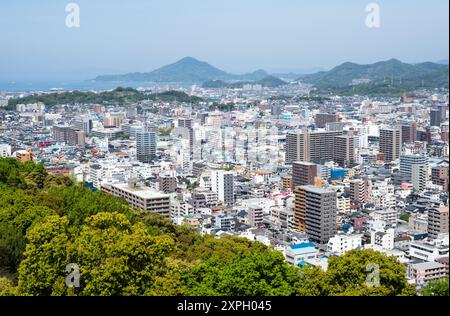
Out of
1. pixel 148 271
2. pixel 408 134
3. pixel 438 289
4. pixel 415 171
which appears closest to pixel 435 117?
pixel 408 134

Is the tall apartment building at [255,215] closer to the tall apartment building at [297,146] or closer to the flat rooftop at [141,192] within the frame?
the flat rooftop at [141,192]

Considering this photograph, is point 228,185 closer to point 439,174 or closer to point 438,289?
point 439,174

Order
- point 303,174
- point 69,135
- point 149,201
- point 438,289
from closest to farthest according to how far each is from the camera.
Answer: point 438,289 < point 149,201 < point 303,174 < point 69,135

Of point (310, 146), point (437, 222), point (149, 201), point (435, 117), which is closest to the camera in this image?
point (437, 222)

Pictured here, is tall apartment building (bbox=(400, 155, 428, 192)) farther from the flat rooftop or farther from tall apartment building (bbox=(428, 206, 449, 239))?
the flat rooftop

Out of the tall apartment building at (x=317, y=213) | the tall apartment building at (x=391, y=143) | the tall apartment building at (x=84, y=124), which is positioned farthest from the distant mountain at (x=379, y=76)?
the tall apartment building at (x=84, y=124)

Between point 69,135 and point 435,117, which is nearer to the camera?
point 435,117

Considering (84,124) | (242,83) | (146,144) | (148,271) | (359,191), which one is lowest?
(359,191)
